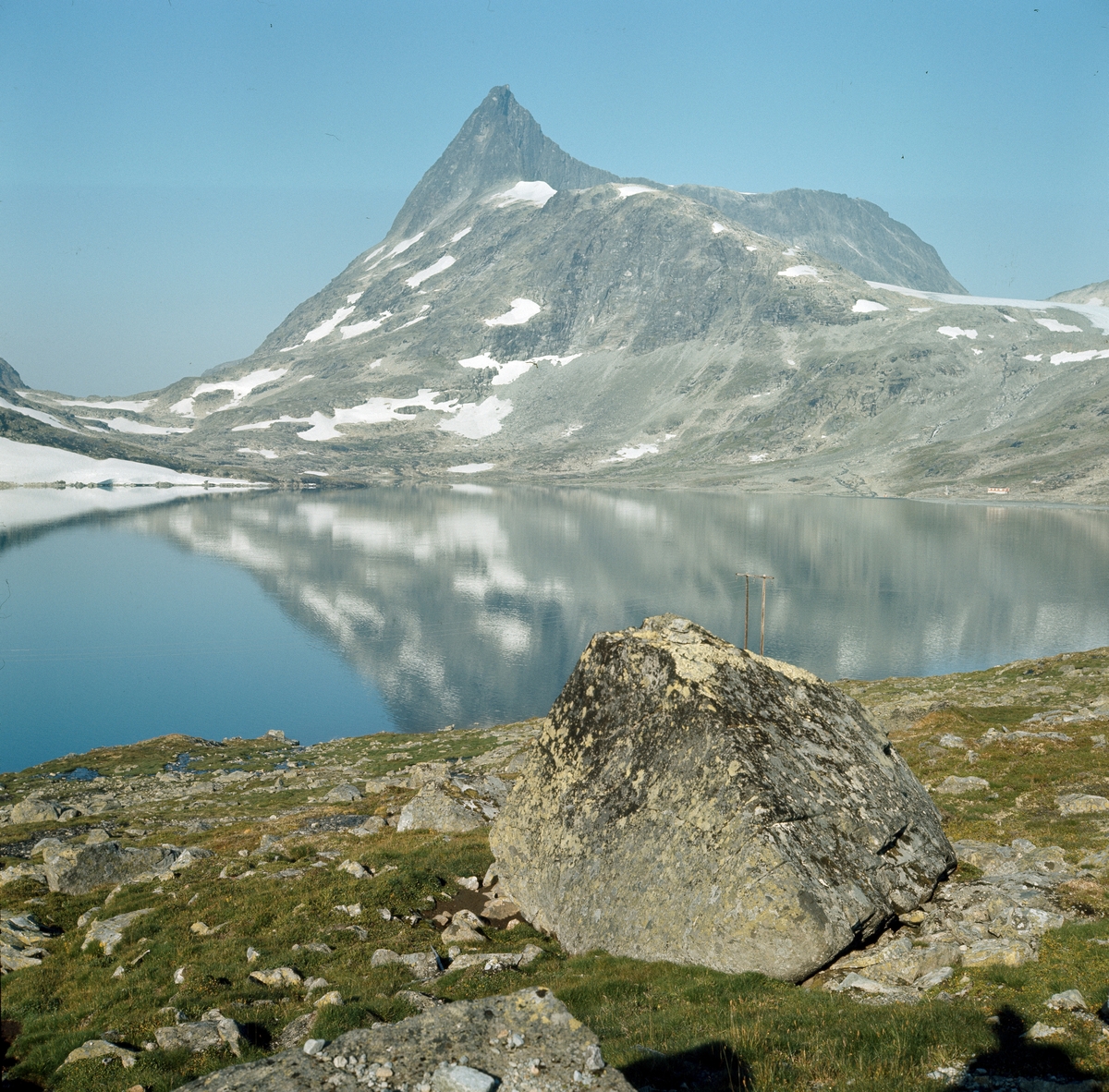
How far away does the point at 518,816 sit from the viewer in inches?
757

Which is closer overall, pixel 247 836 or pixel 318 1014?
pixel 318 1014

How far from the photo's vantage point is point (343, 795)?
1566 inches

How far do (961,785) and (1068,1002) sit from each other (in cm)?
1433

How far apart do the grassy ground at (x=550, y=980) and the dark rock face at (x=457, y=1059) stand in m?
1.22

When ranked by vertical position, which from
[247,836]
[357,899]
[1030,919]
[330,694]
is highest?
[1030,919]

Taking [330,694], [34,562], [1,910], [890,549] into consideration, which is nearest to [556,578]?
[330,694]

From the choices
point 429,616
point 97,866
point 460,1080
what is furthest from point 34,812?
point 429,616

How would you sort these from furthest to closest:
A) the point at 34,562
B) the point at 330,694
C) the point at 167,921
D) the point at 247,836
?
the point at 34,562
the point at 330,694
the point at 247,836
the point at 167,921

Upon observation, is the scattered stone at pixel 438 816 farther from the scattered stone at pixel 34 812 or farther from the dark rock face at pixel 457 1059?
the scattered stone at pixel 34 812

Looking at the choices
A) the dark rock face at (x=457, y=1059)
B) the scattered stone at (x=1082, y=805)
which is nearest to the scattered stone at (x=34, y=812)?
the dark rock face at (x=457, y=1059)

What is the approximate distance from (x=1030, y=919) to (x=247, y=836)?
25668mm

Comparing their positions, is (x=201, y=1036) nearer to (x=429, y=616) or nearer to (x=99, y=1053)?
(x=99, y=1053)

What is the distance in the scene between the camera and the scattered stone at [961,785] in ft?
78.8

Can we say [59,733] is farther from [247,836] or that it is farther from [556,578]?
[556,578]
